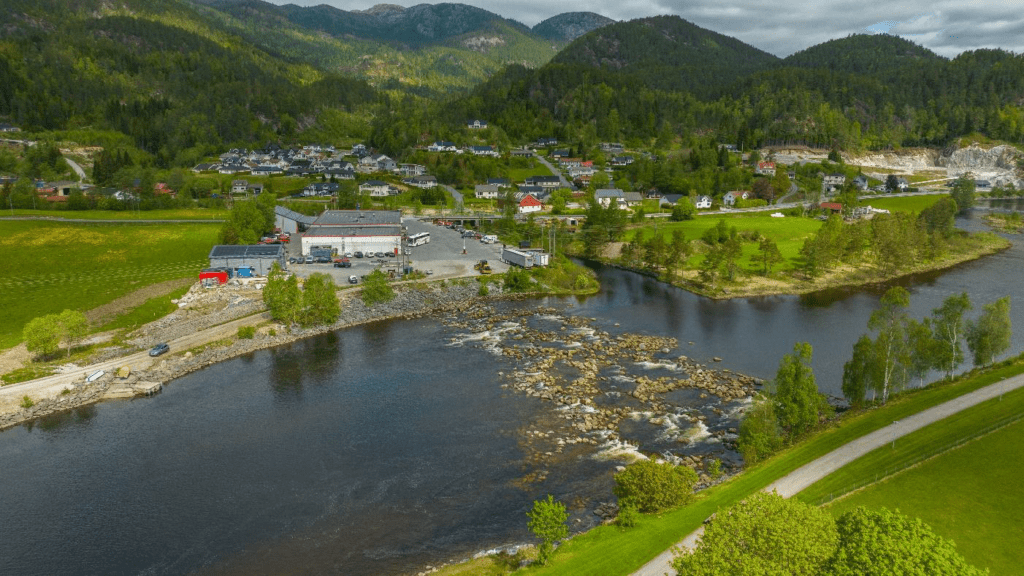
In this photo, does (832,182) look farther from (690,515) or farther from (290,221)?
(690,515)

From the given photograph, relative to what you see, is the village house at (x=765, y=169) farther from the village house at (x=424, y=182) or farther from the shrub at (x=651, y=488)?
the shrub at (x=651, y=488)

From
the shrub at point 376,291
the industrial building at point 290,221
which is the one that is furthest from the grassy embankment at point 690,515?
the industrial building at point 290,221

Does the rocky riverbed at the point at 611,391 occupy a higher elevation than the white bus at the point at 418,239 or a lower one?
lower

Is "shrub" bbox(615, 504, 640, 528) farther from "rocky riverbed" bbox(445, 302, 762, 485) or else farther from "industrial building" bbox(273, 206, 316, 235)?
"industrial building" bbox(273, 206, 316, 235)

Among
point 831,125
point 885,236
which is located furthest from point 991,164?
point 885,236

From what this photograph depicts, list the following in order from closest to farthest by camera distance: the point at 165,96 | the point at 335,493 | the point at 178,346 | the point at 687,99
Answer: the point at 335,493
the point at 178,346
the point at 165,96
the point at 687,99

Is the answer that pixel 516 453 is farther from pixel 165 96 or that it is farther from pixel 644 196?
pixel 165 96
